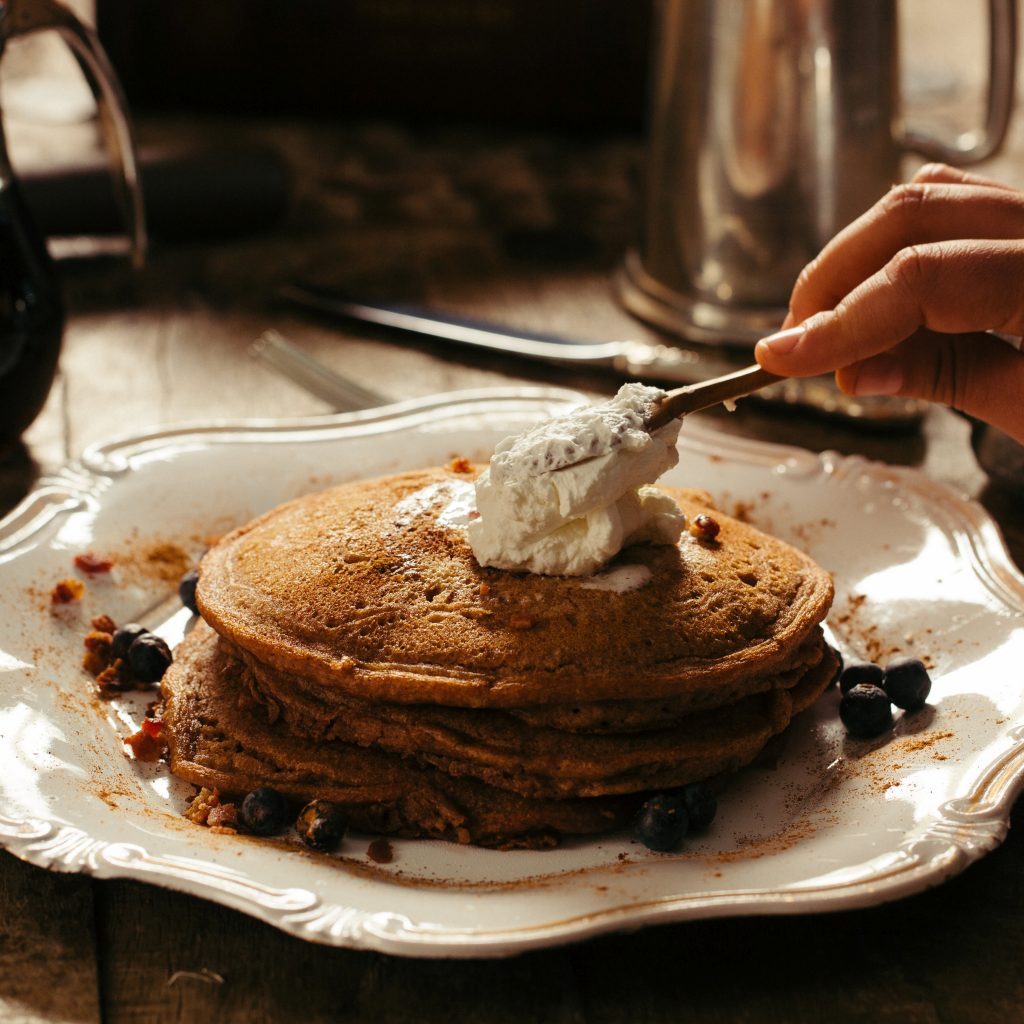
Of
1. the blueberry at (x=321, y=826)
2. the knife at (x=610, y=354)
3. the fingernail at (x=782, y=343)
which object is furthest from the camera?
the knife at (x=610, y=354)

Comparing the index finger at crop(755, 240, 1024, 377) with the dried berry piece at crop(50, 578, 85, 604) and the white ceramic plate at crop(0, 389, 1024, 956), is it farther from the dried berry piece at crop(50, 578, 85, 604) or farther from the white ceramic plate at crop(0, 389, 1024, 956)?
the dried berry piece at crop(50, 578, 85, 604)

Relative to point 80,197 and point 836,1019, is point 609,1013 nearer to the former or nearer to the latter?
point 836,1019

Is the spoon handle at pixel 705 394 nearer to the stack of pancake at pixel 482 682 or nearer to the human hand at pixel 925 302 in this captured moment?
the human hand at pixel 925 302

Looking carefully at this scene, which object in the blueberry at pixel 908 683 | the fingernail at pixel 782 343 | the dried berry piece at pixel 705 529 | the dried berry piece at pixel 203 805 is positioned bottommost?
the dried berry piece at pixel 203 805

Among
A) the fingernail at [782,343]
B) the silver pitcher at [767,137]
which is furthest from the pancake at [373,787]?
the silver pitcher at [767,137]

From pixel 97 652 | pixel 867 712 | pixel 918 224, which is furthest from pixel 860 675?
pixel 97 652

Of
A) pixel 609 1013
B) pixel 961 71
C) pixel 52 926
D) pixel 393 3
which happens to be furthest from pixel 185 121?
pixel 609 1013

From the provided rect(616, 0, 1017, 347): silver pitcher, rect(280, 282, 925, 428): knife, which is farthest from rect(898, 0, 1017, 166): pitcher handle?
rect(280, 282, 925, 428): knife
